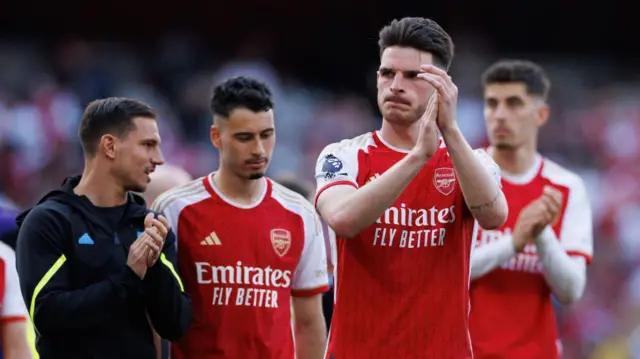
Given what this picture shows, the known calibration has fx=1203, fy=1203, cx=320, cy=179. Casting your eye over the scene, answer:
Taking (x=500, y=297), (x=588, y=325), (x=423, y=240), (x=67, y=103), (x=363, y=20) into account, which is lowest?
(x=588, y=325)

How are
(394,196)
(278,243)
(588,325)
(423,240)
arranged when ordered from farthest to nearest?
(588,325) → (278,243) → (423,240) → (394,196)

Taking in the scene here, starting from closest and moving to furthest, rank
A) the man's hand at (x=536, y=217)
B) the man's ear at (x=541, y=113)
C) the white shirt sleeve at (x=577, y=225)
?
the man's hand at (x=536, y=217)
the white shirt sleeve at (x=577, y=225)
the man's ear at (x=541, y=113)

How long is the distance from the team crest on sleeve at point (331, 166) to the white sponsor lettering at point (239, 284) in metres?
1.07

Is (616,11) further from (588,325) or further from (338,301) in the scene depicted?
(338,301)

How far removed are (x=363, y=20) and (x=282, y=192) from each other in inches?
467

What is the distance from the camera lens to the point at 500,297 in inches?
283

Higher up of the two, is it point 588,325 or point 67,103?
point 67,103

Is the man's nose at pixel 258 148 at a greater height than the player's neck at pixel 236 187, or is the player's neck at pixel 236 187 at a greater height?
the man's nose at pixel 258 148

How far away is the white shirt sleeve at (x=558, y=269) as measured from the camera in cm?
702

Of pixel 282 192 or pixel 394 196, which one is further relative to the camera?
pixel 282 192

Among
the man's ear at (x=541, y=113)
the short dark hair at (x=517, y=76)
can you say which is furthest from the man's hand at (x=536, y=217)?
the short dark hair at (x=517, y=76)

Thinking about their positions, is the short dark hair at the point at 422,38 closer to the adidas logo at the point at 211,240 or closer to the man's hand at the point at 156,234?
the man's hand at the point at 156,234

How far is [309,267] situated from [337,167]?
1238mm

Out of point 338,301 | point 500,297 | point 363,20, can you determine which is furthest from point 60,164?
point 338,301
